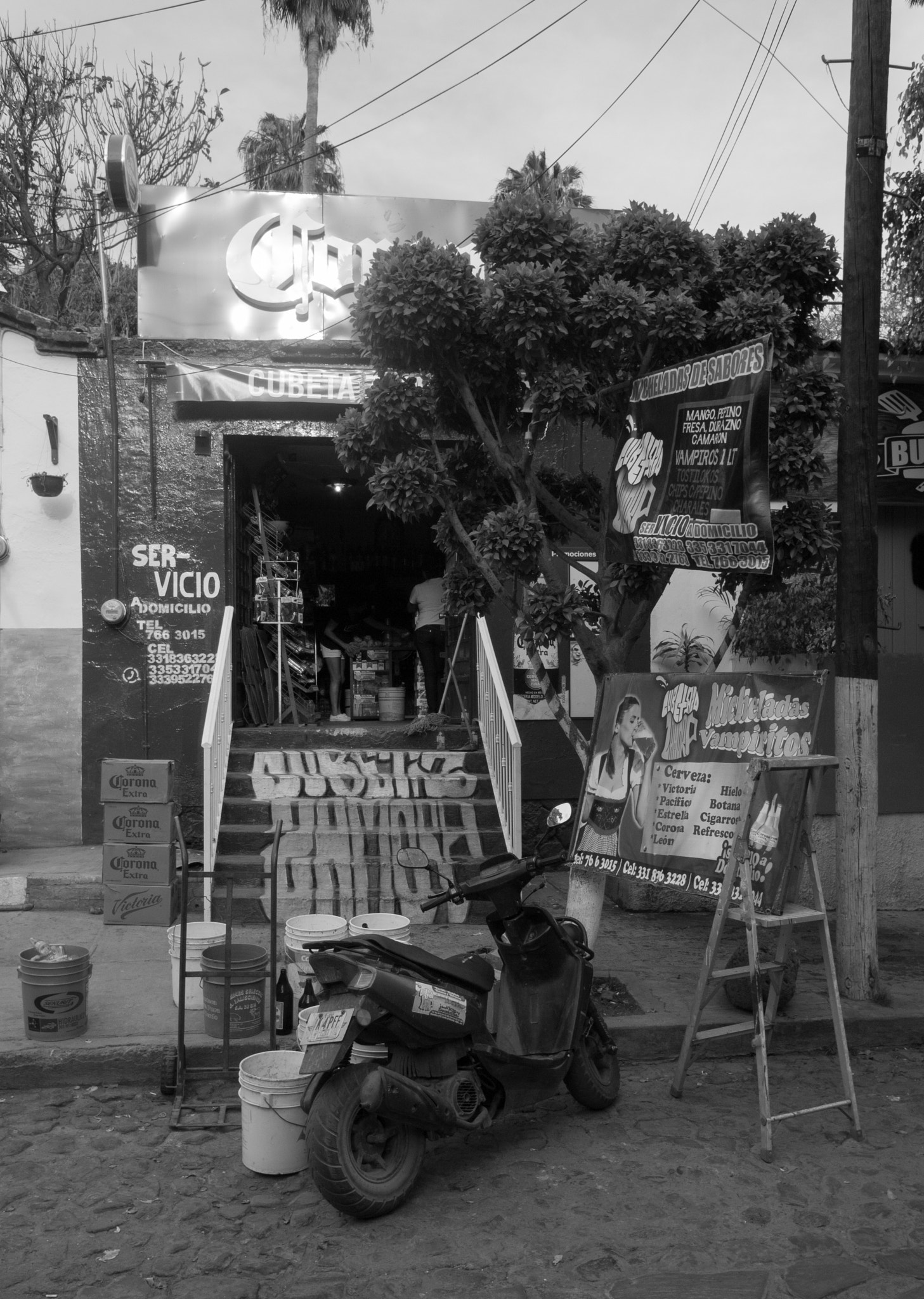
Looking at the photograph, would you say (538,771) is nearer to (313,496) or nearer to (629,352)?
(629,352)

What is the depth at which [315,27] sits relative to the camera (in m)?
22.0

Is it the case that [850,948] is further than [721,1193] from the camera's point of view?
Yes

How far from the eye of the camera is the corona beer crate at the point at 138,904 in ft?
25.3

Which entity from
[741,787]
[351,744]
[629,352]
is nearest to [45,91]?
[351,744]

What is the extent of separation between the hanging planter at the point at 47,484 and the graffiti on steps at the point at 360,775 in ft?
9.44

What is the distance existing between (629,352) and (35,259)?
55.5ft

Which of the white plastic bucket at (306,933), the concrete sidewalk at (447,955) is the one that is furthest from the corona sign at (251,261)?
the white plastic bucket at (306,933)

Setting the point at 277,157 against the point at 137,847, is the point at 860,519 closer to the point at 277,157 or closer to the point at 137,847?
the point at 137,847

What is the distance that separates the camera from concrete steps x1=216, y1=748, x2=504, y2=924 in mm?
7879

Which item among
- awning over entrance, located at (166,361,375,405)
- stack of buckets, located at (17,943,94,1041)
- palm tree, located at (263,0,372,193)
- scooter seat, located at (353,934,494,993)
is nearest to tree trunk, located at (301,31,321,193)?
palm tree, located at (263,0,372,193)

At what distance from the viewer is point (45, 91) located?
1892cm

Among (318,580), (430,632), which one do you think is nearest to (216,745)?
(430,632)

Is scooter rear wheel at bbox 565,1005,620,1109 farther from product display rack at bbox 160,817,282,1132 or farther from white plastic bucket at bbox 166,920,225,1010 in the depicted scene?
white plastic bucket at bbox 166,920,225,1010

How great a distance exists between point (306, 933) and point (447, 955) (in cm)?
185
